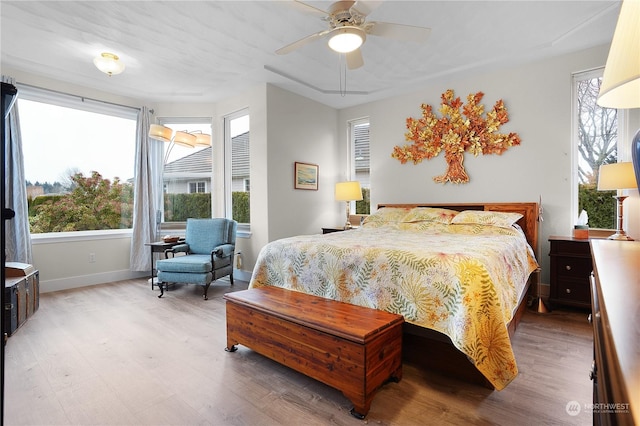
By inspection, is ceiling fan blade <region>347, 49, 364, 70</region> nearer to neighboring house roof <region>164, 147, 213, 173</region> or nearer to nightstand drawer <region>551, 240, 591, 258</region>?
nightstand drawer <region>551, 240, 591, 258</region>

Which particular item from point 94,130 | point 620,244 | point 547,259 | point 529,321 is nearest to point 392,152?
point 547,259

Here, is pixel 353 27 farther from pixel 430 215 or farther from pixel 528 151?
pixel 528 151

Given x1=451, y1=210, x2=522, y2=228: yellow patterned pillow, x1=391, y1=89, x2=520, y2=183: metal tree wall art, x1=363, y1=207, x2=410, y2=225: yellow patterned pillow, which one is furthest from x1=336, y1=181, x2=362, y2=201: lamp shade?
x1=451, y1=210, x2=522, y2=228: yellow patterned pillow

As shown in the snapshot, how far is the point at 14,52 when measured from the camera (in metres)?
3.41

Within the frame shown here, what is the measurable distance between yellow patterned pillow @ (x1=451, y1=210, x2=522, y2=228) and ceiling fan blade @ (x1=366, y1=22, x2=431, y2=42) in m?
1.95

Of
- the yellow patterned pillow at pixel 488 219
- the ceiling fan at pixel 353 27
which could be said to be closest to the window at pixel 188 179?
the ceiling fan at pixel 353 27

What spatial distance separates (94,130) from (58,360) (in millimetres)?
3525

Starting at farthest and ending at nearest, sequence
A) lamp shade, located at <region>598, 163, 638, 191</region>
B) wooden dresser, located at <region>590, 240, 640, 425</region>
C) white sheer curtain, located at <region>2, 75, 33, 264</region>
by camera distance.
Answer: white sheer curtain, located at <region>2, 75, 33, 264</region> < lamp shade, located at <region>598, 163, 638, 191</region> < wooden dresser, located at <region>590, 240, 640, 425</region>

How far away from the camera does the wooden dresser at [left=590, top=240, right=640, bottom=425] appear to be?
0.29 metres

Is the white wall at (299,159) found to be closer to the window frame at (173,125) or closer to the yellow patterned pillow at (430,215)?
the window frame at (173,125)

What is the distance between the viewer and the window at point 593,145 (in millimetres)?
3326

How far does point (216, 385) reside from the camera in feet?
6.39

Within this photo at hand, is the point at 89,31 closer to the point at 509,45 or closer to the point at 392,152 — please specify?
the point at 392,152

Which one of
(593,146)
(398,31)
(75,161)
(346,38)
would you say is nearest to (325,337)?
(346,38)
